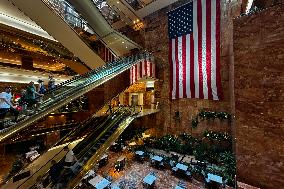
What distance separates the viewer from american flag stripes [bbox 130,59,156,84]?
42.7 ft

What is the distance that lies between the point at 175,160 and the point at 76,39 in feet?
29.7

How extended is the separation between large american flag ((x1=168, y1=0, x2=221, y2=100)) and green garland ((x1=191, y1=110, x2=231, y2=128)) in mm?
997

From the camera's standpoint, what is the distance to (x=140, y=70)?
1311 cm

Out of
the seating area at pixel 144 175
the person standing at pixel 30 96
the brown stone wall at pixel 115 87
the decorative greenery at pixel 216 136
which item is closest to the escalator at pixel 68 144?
the seating area at pixel 144 175

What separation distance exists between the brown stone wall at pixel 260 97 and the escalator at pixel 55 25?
8.14 m

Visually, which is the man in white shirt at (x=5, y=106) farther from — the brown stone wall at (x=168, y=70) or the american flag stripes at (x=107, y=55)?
the american flag stripes at (x=107, y=55)

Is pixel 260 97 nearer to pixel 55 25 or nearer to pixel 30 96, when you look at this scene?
pixel 30 96

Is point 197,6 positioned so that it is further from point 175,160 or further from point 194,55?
point 175,160

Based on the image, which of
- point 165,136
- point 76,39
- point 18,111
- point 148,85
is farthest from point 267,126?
point 148,85

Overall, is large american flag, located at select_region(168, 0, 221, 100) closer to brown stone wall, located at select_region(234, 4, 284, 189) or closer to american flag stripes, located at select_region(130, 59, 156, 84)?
american flag stripes, located at select_region(130, 59, 156, 84)

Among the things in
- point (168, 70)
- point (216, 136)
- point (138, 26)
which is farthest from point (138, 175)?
point (138, 26)

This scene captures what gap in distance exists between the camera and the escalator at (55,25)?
8328mm

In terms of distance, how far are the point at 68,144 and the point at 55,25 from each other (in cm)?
606

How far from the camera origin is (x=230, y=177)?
335 inches
